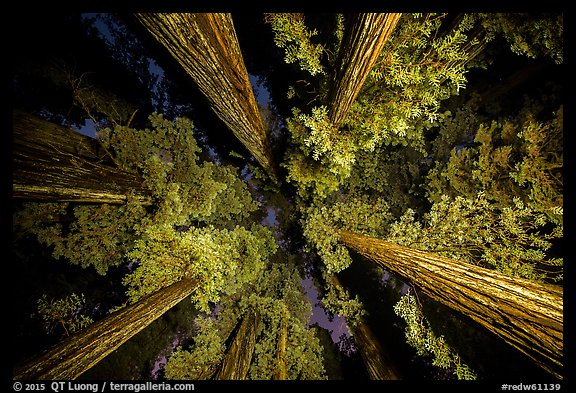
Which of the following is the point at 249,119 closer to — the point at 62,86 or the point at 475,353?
the point at 62,86

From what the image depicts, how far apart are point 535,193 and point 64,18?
35.4 feet

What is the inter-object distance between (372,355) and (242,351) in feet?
12.8

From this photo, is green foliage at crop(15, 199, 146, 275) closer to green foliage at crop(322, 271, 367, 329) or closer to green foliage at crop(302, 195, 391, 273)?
green foliage at crop(302, 195, 391, 273)

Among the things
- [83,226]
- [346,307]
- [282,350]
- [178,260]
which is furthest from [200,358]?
[346,307]

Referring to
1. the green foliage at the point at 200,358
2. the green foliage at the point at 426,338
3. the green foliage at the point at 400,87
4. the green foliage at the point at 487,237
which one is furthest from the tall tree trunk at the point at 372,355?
the green foliage at the point at 400,87

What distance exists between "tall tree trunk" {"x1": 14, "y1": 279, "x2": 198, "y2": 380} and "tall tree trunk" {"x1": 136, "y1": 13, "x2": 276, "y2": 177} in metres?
3.49

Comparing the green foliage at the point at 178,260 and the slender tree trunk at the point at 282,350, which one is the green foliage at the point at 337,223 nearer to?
the slender tree trunk at the point at 282,350

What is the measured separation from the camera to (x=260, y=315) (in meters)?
7.04

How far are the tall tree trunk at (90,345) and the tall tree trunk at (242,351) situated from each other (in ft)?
7.79

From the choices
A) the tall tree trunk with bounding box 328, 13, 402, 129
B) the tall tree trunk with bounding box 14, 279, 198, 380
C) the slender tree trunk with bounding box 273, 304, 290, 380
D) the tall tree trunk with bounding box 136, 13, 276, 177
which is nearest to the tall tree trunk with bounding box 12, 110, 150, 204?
the tall tree trunk with bounding box 14, 279, 198, 380

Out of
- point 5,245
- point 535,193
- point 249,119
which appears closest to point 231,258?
point 249,119

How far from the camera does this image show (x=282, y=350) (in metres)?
6.10

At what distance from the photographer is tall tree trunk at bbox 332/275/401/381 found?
6465 millimetres

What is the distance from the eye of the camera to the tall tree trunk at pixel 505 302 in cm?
193
